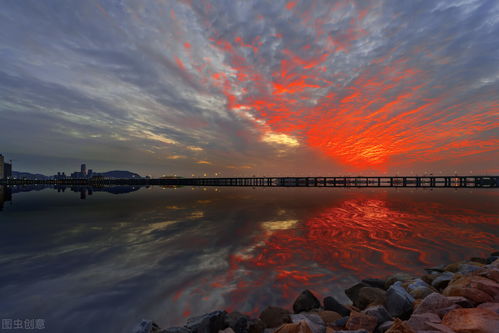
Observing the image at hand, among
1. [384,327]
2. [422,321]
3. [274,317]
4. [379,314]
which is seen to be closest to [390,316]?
[379,314]

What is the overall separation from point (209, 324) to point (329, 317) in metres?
2.67

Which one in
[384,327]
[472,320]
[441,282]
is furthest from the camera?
[441,282]

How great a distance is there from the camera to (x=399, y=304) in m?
4.57

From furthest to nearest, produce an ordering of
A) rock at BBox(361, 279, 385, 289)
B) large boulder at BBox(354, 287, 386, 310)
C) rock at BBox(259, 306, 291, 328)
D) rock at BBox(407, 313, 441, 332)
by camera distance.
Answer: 1. rock at BBox(361, 279, 385, 289)
2. large boulder at BBox(354, 287, 386, 310)
3. rock at BBox(259, 306, 291, 328)
4. rock at BBox(407, 313, 441, 332)

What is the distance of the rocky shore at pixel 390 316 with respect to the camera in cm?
346

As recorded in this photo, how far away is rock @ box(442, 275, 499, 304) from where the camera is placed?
4.36 meters

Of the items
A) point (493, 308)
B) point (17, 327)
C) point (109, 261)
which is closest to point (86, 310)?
point (17, 327)

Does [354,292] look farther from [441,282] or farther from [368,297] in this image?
[441,282]

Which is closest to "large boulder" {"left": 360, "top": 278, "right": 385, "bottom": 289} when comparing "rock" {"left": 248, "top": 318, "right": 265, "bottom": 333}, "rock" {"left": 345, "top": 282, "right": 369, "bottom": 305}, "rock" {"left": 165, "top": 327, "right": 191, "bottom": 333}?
"rock" {"left": 345, "top": 282, "right": 369, "bottom": 305}

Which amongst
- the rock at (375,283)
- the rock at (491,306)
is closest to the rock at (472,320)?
the rock at (491,306)

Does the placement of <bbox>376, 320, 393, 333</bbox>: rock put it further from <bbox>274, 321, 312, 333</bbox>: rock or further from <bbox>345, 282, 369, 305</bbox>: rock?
<bbox>345, 282, 369, 305</bbox>: rock

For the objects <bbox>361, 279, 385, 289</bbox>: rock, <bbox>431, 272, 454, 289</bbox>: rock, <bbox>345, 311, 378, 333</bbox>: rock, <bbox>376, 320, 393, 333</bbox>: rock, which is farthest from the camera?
<bbox>361, 279, 385, 289</bbox>: rock

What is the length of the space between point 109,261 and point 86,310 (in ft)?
11.3

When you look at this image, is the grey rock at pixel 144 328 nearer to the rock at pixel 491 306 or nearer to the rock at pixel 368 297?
the rock at pixel 368 297
